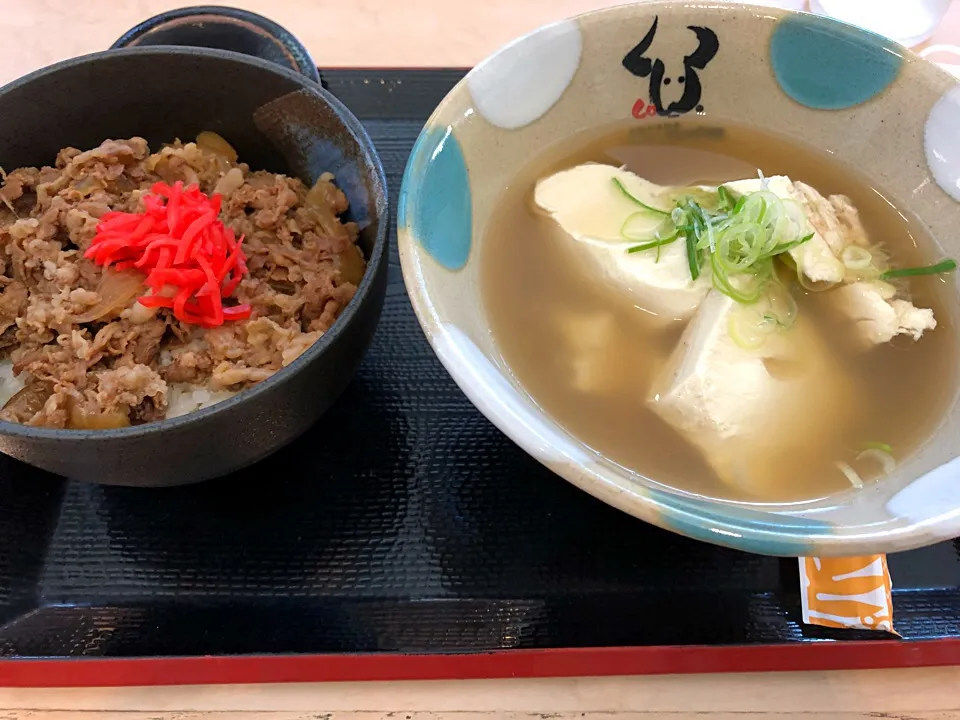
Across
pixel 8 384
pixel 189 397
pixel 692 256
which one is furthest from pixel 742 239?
pixel 8 384

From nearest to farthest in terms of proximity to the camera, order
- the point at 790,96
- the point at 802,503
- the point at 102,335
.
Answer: the point at 802,503 → the point at 102,335 → the point at 790,96

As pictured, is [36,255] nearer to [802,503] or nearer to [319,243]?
[319,243]

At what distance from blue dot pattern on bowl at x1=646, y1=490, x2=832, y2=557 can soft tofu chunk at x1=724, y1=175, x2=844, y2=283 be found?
58cm

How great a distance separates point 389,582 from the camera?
114 centimetres

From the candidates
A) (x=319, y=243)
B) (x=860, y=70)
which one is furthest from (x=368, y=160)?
(x=860, y=70)

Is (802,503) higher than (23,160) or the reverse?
the reverse

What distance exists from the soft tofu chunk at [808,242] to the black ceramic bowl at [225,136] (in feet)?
2.17

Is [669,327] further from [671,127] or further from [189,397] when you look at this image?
[189,397]

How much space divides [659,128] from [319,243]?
71 centimetres

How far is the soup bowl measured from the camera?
90 cm

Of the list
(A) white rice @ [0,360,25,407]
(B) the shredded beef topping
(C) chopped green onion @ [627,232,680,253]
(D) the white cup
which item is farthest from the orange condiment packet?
(D) the white cup

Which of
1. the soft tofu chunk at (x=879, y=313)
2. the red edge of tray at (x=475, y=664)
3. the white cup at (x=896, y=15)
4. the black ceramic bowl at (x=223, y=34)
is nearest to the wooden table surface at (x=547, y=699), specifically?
the red edge of tray at (x=475, y=664)

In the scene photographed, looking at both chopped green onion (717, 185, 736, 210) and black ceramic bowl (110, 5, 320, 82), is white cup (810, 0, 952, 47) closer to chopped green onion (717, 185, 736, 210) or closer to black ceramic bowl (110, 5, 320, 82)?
chopped green onion (717, 185, 736, 210)

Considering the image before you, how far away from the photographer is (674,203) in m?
1.33
